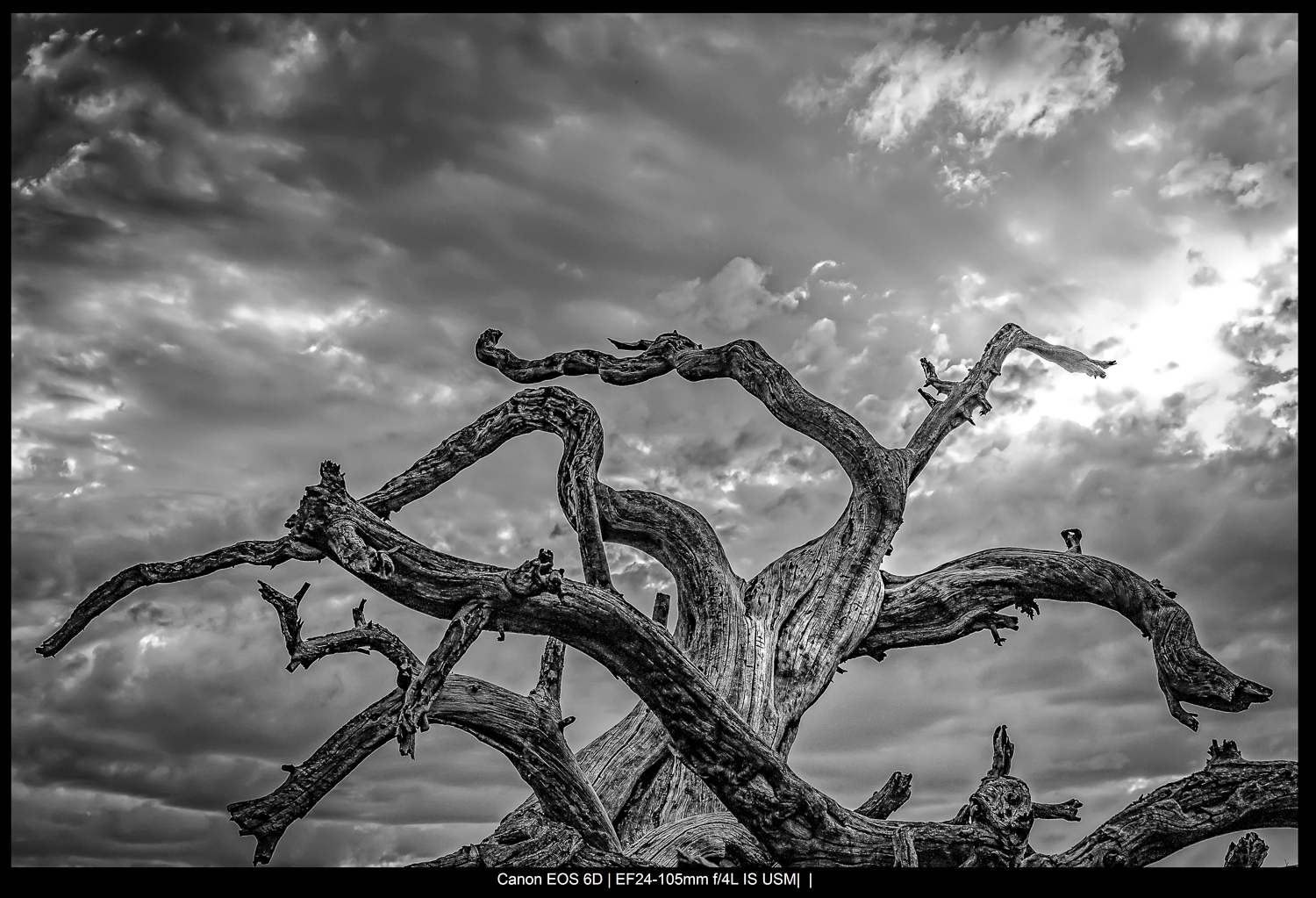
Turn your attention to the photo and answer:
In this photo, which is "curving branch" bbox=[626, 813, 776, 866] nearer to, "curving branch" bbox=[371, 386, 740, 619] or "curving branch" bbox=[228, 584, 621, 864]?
"curving branch" bbox=[228, 584, 621, 864]

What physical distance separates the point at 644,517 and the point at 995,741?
182 inches

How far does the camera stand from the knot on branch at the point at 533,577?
23.7 feet

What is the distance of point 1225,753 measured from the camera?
946 cm

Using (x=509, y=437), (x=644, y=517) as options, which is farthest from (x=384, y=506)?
(x=644, y=517)

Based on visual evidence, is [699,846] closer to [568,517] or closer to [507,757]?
[507,757]

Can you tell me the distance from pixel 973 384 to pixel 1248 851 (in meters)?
6.16

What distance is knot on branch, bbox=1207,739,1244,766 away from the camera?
9430 mm

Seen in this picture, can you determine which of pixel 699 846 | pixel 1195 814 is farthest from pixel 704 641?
pixel 1195 814

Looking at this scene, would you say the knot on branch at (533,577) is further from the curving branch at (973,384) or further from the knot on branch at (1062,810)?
the curving branch at (973,384)

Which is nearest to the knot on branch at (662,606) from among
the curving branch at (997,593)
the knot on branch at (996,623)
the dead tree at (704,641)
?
the dead tree at (704,641)
